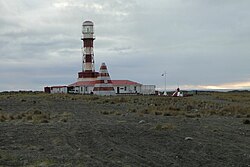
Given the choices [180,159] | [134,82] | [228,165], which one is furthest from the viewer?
[134,82]

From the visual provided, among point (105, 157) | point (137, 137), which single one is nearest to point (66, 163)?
point (105, 157)

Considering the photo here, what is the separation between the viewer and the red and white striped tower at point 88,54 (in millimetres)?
68562

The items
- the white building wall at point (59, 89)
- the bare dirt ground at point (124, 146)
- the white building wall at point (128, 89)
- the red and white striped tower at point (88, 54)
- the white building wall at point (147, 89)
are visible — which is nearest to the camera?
the bare dirt ground at point (124, 146)

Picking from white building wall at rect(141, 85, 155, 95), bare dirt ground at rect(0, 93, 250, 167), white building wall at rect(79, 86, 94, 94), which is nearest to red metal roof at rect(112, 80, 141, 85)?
white building wall at rect(141, 85, 155, 95)

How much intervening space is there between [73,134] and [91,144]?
86.6 inches

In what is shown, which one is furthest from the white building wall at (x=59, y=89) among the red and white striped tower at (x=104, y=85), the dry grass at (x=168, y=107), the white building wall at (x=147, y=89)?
the dry grass at (x=168, y=107)

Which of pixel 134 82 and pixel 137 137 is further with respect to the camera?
pixel 134 82

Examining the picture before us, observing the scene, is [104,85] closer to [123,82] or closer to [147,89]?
[123,82]

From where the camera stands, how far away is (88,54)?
6831 centimetres

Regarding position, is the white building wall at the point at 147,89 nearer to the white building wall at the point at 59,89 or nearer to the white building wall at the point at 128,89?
the white building wall at the point at 128,89

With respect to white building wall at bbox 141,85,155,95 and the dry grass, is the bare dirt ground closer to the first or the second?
the dry grass

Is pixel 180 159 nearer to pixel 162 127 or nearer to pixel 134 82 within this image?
pixel 162 127

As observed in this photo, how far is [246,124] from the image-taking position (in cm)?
1791

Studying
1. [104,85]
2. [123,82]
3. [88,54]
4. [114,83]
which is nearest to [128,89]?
[123,82]
